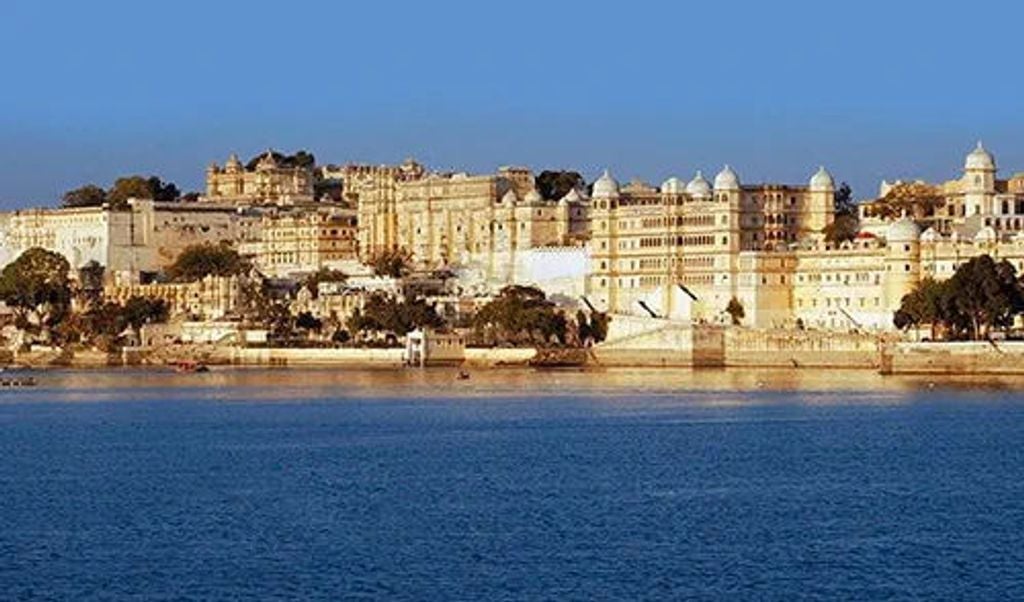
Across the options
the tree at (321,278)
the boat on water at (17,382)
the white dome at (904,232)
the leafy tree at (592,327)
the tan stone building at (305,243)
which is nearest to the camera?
the boat on water at (17,382)

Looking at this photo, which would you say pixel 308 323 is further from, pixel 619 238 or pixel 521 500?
pixel 521 500

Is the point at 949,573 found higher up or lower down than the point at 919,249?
lower down

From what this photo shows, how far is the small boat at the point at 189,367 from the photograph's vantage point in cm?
8650

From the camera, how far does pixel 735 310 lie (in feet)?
279

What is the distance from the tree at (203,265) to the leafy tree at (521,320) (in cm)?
2415

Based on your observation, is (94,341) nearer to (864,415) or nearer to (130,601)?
(864,415)

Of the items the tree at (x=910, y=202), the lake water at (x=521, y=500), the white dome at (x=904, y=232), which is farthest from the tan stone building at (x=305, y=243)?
the lake water at (x=521, y=500)

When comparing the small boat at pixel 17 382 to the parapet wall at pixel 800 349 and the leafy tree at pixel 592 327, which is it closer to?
the leafy tree at pixel 592 327

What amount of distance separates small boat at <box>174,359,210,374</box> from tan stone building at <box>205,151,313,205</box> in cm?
3223

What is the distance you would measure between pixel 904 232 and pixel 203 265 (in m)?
39.8

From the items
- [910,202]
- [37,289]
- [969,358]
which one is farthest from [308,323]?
[969,358]

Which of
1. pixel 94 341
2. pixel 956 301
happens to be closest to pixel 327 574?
pixel 956 301

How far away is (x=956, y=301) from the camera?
7181 centimetres

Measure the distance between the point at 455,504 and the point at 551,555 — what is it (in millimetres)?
5286
